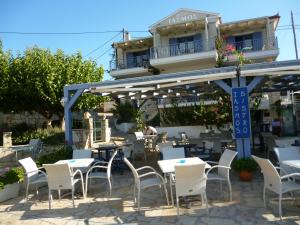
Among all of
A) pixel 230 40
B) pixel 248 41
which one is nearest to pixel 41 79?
pixel 230 40

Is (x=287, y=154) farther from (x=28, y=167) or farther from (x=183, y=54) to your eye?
(x=183, y=54)

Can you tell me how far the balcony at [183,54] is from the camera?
22.9m

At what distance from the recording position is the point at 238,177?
25.9ft

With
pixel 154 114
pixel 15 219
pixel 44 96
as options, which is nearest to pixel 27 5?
pixel 44 96

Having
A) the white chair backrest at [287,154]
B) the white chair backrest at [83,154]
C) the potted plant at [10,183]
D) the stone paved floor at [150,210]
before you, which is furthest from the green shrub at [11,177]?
the white chair backrest at [287,154]

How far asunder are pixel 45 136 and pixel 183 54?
39.7 ft

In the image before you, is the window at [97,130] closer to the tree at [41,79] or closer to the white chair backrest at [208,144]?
the tree at [41,79]

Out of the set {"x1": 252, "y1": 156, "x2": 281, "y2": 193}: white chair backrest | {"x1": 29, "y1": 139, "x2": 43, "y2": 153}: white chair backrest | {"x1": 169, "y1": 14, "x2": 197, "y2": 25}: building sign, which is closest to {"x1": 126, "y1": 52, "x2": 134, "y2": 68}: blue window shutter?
{"x1": 169, "y1": 14, "x2": 197, "y2": 25}: building sign

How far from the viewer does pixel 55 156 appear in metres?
9.16

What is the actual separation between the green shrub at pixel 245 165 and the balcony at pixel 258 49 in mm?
15582

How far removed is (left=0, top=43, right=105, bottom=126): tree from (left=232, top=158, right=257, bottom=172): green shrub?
10901 mm

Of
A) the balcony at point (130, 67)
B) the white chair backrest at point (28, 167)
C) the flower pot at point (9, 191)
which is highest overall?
the balcony at point (130, 67)

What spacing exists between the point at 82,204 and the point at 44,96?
10.6 metres

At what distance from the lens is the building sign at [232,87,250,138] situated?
8.05 meters
